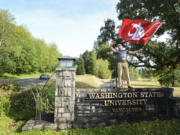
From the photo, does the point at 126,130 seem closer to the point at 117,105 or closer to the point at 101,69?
the point at 117,105

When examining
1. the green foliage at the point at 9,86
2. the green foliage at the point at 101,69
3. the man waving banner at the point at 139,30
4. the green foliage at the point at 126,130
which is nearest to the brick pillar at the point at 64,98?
the green foliage at the point at 126,130

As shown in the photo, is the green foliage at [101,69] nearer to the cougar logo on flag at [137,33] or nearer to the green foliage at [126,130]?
the cougar logo on flag at [137,33]

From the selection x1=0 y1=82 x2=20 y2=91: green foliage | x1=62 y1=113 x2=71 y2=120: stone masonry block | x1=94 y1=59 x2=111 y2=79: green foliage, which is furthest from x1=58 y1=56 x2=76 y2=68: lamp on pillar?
x1=94 y1=59 x2=111 y2=79: green foliage

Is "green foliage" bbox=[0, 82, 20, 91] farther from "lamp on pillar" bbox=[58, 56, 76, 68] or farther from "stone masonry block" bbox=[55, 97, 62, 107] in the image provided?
"lamp on pillar" bbox=[58, 56, 76, 68]

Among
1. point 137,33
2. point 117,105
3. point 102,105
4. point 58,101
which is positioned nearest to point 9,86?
point 58,101

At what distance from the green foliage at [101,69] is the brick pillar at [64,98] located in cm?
2803

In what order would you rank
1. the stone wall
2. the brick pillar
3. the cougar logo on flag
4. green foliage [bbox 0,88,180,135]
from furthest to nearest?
the cougar logo on flag, the stone wall, the brick pillar, green foliage [bbox 0,88,180,135]

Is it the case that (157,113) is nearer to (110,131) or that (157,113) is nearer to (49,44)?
(110,131)

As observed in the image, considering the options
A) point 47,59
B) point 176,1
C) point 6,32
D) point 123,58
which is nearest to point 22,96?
point 123,58

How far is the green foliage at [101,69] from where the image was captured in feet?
106

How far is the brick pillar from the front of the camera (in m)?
4.43

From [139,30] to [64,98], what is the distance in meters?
4.47

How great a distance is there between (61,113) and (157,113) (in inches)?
164

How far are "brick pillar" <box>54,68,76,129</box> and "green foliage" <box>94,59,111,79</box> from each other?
28.0 meters
